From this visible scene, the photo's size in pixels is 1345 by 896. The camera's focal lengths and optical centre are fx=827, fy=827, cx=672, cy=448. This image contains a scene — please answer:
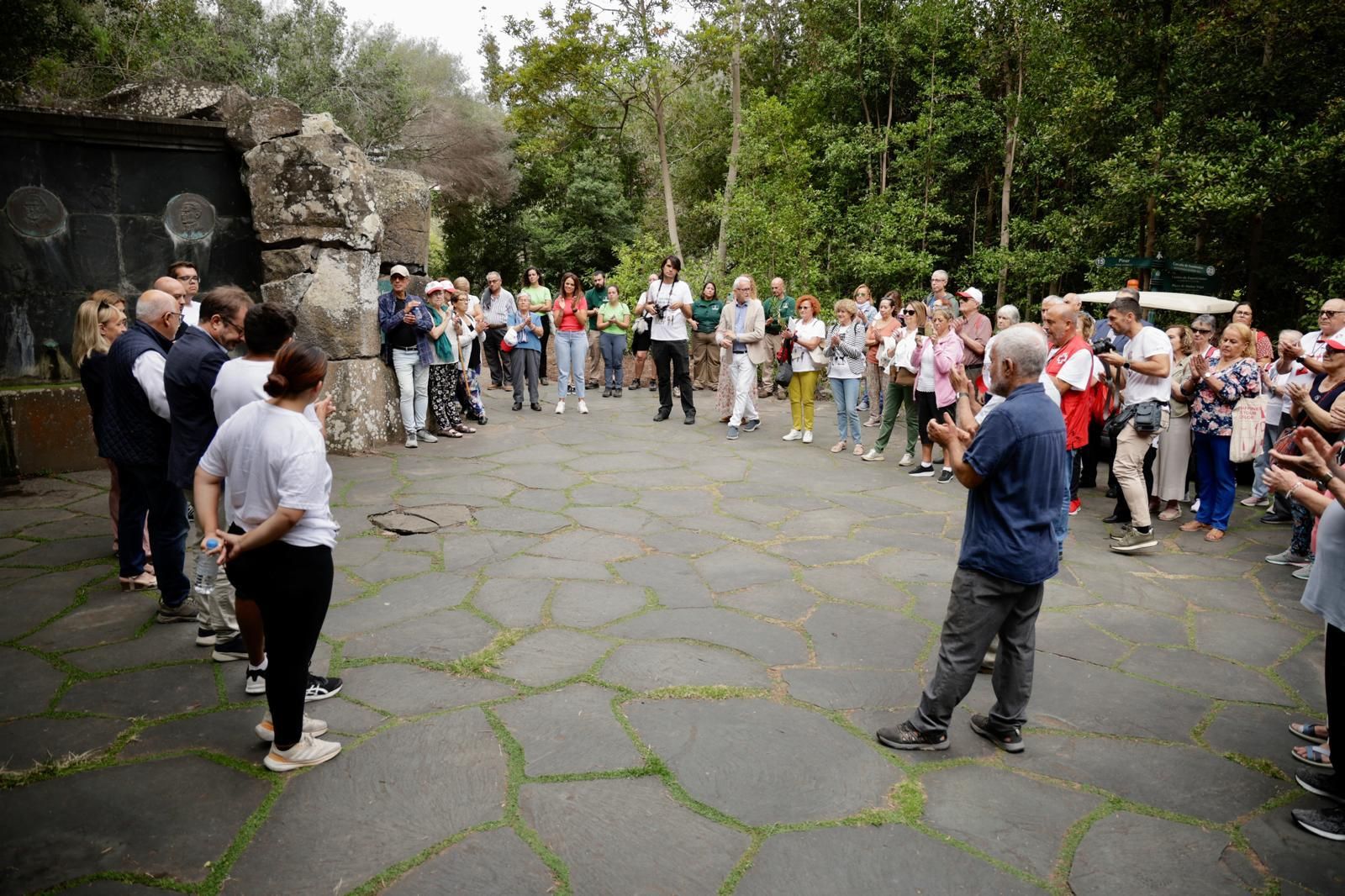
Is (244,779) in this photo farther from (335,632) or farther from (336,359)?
(336,359)

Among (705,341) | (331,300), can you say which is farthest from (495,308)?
(705,341)

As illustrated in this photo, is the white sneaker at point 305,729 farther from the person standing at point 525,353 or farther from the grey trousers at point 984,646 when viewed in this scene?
the person standing at point 525,353

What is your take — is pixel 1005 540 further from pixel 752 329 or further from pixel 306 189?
pixel 306 189

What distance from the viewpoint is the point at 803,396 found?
991 centimetres

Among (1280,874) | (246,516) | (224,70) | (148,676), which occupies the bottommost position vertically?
(1280,874)

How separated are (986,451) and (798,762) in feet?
4.83

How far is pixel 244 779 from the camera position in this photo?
3.19 metres

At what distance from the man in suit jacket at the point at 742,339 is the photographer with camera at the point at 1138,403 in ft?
13.9

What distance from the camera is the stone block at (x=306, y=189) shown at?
27.8 ft

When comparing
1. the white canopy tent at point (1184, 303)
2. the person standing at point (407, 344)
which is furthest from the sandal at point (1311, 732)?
the white canopy tent at point (1184, 303)

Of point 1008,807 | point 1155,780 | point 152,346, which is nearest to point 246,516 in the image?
point 152,346

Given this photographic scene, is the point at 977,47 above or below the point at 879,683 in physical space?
above

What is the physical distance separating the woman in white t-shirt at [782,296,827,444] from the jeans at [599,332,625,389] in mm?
3752

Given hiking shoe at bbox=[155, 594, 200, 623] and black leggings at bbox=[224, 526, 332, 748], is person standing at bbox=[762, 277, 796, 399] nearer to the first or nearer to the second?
hiking shoe at bbox=[155, 594, 200, 623]
